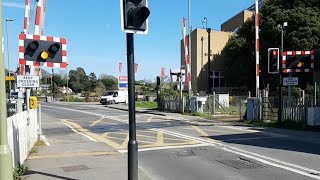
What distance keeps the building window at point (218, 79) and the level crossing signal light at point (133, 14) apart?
62000 mm

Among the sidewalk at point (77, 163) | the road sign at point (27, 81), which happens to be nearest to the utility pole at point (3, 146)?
the sidewalk at point (77, 163)

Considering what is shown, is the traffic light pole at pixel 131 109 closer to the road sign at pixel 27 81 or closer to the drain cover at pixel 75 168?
the drain cover at pixel 75 168

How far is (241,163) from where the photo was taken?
386 inches

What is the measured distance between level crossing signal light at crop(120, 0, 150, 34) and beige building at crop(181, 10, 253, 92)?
57191mm

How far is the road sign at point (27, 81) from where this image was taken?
12.4m

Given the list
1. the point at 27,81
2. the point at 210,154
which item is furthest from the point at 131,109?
the point at 27,81

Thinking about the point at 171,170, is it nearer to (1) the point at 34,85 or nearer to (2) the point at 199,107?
(1) the point at 34,85

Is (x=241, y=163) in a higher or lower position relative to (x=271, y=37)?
lower

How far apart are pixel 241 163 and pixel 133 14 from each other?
508 cm

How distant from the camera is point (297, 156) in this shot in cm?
1073

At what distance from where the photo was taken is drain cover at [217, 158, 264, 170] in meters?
9.30

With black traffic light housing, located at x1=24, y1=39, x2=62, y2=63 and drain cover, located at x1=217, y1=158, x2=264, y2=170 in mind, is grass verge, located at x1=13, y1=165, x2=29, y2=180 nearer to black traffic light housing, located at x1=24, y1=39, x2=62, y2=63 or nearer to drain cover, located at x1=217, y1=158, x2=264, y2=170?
black traffic light housing, located at x1=24, y1=39, x2=62, y2=63

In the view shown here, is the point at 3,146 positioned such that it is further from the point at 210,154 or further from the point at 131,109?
the point at 210,154

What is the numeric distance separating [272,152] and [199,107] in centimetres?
2112
